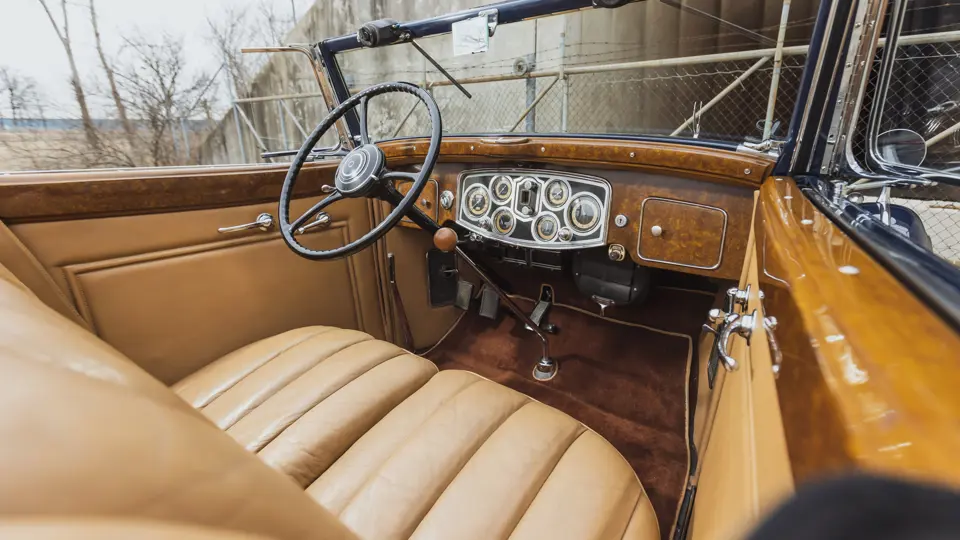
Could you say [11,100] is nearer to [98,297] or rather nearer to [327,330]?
[98,297]

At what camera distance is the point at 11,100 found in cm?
→ 257

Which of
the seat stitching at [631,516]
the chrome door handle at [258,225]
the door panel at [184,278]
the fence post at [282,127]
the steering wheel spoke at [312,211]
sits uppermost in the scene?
the fence post at [282,127]

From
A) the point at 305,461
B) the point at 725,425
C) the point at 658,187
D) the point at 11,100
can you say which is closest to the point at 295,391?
the point at 305,461

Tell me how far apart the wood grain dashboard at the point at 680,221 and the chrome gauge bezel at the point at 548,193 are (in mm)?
47

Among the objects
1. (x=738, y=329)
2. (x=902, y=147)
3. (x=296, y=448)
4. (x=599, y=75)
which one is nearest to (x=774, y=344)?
(x=738, y=329)

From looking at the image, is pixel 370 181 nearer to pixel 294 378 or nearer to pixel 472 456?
pixel 294 378

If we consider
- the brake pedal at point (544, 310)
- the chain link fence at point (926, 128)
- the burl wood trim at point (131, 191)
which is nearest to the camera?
the chain link fence at point (926, 128)

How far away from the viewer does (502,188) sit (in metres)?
1.68

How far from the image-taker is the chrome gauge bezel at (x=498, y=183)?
5.46 feet

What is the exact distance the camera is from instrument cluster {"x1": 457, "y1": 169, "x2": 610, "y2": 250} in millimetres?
1520

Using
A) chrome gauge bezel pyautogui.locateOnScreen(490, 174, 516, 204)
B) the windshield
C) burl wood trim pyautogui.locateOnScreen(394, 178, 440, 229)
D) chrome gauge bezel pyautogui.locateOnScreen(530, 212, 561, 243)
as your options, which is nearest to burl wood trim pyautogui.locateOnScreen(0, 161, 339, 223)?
burl wood trim pyautogui.locateOnScreen(394, 178, 440, 229)

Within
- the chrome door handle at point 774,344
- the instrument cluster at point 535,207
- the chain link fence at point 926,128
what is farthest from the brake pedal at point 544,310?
the chrome door handle at point 774,344

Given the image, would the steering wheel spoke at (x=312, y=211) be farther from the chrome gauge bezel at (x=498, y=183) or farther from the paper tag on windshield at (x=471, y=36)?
the paper tag on windshield at (x=471, y=36)

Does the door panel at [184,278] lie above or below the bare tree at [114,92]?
below
